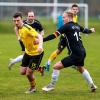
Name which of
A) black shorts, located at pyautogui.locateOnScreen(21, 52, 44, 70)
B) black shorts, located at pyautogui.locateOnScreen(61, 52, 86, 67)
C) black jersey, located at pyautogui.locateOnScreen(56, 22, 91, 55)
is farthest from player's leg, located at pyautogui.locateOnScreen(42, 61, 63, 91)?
black jersey, located at pyautogui.locateOnScreen(56, 22, 91, 55)

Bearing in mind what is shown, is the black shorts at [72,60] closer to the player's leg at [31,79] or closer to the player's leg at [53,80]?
the player's leg at [53,80]

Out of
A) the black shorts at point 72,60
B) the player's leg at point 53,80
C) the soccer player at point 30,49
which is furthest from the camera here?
the player's leg at point 53,80

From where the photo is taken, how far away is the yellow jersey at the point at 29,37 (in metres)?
13.1

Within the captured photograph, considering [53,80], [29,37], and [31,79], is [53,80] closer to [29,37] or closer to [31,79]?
[31,79]

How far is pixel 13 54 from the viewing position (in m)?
24.8

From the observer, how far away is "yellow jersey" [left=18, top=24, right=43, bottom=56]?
13078mm

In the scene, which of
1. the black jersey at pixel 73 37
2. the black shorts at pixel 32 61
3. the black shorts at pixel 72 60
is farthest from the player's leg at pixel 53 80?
the black jersey at pixel 73 37

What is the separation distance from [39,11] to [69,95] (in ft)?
145

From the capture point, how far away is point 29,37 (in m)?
13.2

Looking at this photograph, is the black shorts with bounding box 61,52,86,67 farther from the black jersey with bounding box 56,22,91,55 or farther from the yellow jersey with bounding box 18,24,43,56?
the yellow jersey with bounding box 18,24,43,56

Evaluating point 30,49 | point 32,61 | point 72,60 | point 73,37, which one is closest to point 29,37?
point 30,49

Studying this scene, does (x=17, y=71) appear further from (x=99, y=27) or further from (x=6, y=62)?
(x=99, y=27)

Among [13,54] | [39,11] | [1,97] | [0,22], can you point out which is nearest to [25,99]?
[1,97]

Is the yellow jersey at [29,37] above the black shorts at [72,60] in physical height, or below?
above
